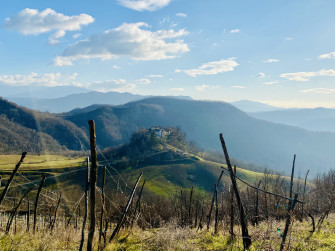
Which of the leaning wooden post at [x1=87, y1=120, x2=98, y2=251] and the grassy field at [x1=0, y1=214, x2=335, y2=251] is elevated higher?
the leaning wooden post at [x1=87, y1=120, x2=98, y2=251]

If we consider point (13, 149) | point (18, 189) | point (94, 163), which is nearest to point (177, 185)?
point (18, 189)

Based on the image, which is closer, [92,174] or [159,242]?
[92,174]

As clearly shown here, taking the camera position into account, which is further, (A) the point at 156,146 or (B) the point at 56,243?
(A) the point at 156,146

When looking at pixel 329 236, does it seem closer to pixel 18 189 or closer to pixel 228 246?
pixel 228 246

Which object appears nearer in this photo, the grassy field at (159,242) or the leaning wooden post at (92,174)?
the leaning wooden post at (92,174)

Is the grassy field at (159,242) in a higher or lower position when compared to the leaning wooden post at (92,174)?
lower

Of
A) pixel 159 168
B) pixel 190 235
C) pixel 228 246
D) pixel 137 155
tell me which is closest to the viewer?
pixel 228 246

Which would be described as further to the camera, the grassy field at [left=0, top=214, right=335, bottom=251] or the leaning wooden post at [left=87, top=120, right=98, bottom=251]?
the grassy field at [left=0, top=214, right=335, bottom=251]

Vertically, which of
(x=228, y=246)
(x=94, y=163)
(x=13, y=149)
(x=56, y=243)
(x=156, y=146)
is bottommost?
(x=13, y=149)

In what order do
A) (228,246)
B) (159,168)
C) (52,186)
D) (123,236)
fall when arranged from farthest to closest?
(159,168) → (52,186) → (123,236) → (228,246)

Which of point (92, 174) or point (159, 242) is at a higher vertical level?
point (92, 174)

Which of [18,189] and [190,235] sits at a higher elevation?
[190,235]

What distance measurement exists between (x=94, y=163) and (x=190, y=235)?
621 cm

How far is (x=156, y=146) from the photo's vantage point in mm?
140875
